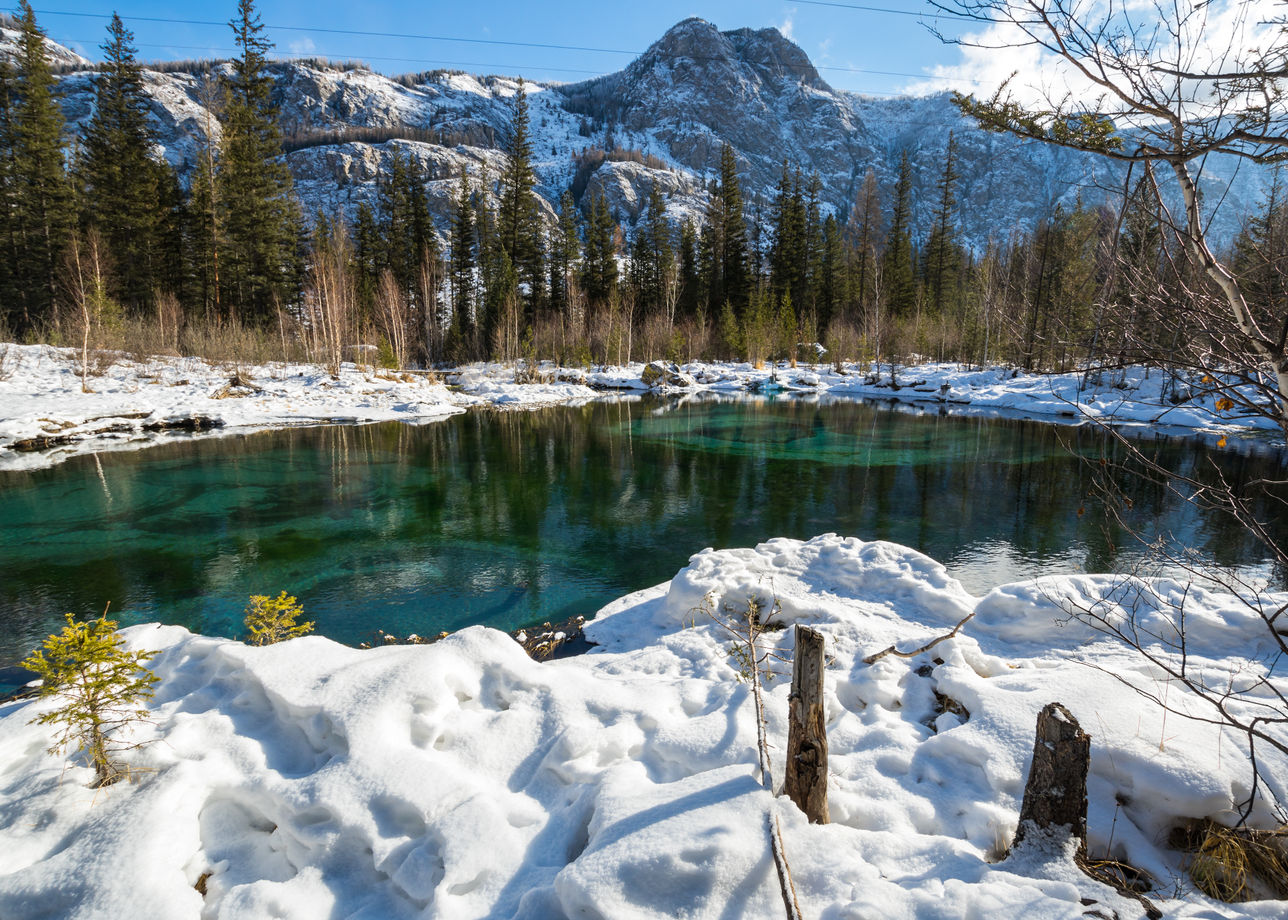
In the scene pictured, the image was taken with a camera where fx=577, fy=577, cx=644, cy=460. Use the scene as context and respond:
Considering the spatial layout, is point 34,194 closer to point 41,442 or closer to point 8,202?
point 8,202

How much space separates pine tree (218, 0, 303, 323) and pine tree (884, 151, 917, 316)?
1575 inches

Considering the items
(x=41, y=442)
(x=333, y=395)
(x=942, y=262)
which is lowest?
(x=41, y=442)

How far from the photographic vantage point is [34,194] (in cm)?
2514

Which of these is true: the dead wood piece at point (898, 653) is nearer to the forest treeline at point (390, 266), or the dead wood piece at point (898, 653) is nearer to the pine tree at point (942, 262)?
the forest treeline at point (390, 266)

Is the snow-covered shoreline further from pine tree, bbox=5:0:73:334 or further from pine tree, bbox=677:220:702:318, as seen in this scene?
pine tree, bbox=677:220:702:318

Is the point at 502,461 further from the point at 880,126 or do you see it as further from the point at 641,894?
the point at 880,126

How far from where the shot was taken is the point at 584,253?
4850 centimetres

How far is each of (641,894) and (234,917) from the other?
5.06ft

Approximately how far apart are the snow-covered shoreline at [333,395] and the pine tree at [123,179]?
981 centimetres

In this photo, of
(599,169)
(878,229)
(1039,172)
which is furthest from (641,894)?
(1039,172)

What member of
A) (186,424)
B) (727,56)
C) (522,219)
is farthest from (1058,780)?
(727,56)

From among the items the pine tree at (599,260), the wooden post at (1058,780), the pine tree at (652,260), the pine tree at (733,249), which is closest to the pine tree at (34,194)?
the pine tree at (599,260)

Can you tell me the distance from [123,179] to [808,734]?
39.8 meters

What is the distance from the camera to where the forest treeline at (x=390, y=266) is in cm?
2520
